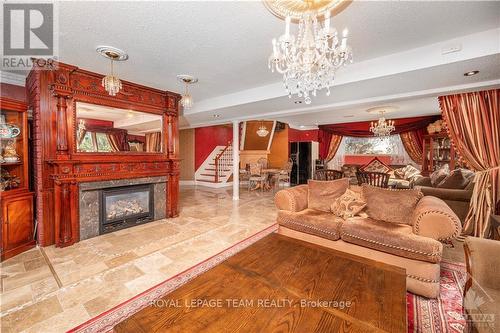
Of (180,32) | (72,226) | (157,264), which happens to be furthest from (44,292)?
(180,32)

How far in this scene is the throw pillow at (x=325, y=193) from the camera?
3.12 m

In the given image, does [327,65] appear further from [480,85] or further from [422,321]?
[480,85]

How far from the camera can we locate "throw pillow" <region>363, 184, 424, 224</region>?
2.53 meters

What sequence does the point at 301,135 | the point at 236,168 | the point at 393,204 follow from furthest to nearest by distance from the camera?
the point at 301,135 → the point at 236,168 → the point at 393,204

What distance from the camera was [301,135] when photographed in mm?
10109

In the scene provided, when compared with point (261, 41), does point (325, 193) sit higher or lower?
lower

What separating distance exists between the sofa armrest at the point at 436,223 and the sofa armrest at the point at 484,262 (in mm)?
611

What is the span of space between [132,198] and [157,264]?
6.04 ft

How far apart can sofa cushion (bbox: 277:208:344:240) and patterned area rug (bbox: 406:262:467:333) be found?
0.90 m

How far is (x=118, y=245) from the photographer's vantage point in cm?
310

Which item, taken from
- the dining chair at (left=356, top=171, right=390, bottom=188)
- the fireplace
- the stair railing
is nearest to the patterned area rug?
the dining chair at (left=356, top=171, right=390, bottom=188)

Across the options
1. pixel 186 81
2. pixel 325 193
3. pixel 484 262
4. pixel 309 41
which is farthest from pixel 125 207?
pixel 484 262

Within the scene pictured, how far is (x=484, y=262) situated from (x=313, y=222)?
1.53 m

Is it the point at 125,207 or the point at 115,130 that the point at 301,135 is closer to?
the point at 115,130
